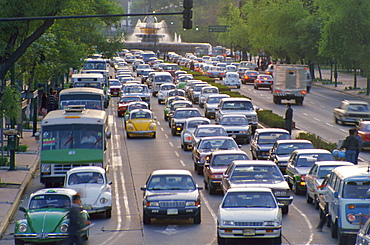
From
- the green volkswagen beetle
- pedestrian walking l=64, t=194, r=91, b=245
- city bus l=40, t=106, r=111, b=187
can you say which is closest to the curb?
city bus l=40, t=106, r=111, b=187

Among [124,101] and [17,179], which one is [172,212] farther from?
[124,101]

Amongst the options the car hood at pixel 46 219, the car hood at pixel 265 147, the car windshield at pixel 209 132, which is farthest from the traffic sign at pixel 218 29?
the car hood at pixel 46 219

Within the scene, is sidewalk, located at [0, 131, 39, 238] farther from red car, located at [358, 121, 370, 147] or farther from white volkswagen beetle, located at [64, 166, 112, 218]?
red car, located at [358, 121, 370, 147]

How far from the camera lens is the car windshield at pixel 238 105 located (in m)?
43.9

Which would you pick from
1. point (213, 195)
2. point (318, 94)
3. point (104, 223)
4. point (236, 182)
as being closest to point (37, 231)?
point (104, 223)

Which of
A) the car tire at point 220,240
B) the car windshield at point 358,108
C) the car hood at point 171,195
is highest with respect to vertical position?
the car windshield at point 358,108

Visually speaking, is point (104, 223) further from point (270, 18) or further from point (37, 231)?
point (270, 18)

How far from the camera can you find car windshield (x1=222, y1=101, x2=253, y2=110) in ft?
144

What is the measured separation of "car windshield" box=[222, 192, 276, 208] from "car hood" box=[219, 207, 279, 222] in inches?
10.1

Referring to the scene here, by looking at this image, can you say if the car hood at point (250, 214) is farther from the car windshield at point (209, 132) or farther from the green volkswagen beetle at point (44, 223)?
the car windshield at point (209, 132)

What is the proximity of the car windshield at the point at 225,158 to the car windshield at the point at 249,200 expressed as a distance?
730 cm

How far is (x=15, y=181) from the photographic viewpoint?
28.3 m

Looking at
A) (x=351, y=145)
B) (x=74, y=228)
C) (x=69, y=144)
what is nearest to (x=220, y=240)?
(x=74, y=228)

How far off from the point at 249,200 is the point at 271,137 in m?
14.5
